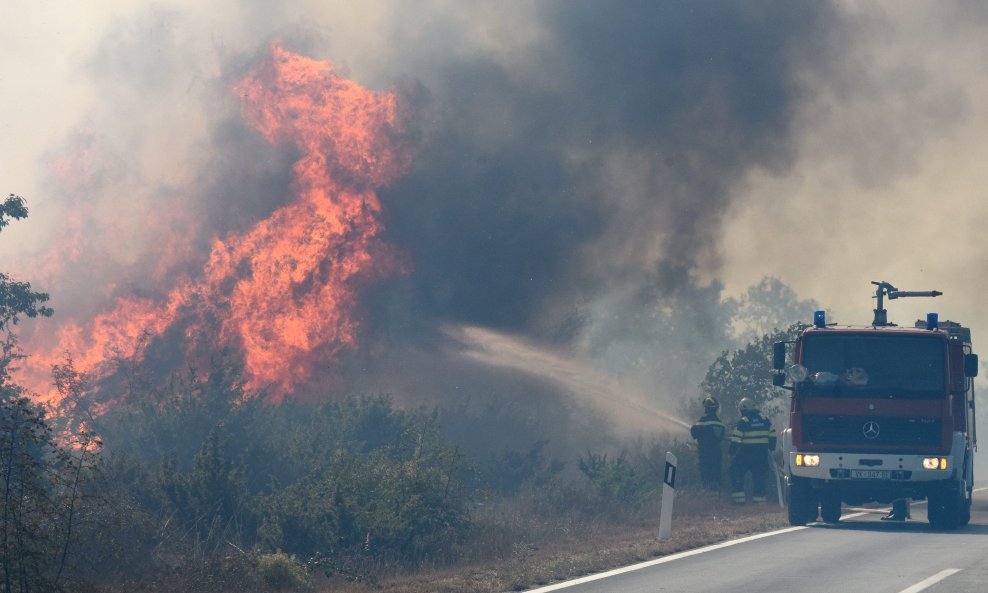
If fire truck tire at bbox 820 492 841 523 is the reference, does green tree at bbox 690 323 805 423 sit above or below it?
above

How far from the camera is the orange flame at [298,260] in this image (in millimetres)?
31312

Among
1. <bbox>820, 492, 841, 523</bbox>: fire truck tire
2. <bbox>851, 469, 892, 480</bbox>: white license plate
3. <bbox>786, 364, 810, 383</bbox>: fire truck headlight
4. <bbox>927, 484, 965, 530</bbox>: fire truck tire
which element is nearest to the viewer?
<bbox>851, 469, 892, 480</bbox>: white license plate

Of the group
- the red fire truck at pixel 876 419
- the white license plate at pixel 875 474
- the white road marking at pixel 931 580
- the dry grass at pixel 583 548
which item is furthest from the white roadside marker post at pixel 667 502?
the white road marking at pixel 931 580

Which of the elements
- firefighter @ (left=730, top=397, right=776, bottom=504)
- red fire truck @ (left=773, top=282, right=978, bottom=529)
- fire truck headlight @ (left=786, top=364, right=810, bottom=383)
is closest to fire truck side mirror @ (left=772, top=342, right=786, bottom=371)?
red fire truck @ (left=773, top=282, right=978, bottom=529)

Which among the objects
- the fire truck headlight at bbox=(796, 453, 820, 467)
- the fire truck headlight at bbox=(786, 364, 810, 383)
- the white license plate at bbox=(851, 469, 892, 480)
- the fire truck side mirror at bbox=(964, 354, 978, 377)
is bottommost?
the white license plate at bbox=(851, 469, 892, 480)

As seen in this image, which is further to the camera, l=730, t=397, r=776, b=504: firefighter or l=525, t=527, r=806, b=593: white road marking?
l=730, t=397, r=776, b=504: firefighter

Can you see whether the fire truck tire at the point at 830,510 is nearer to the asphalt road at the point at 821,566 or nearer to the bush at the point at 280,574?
the asphalt road at the point at 821,566

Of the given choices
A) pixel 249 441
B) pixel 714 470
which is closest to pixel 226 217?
pixel 249 441

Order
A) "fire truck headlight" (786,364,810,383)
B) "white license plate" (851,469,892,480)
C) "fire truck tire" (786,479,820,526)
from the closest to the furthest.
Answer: "white license plate" (851,469,892,480)
"fire truck headlight" (786,364,810,383)
"fire truck tire" (786,479,820,526)

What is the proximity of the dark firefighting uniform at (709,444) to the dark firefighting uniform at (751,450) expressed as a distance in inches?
23.2

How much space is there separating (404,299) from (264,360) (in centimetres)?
429

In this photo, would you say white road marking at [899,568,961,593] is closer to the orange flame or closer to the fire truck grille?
the fire truck grille

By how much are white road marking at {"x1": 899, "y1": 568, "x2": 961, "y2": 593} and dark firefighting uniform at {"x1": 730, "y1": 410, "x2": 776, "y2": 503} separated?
377 inches

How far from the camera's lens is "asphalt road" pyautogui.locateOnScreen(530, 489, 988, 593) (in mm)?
12109
